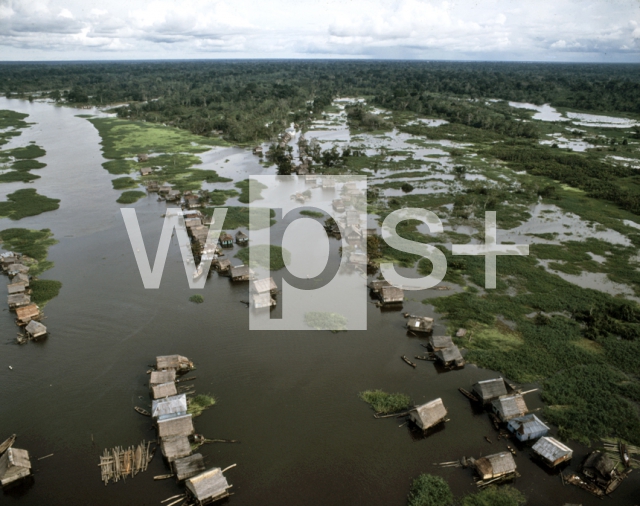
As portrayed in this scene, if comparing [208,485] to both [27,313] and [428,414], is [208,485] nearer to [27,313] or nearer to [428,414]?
[428,414]

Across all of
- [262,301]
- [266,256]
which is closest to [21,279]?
[262,301]

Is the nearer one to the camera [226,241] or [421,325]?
[421,325]

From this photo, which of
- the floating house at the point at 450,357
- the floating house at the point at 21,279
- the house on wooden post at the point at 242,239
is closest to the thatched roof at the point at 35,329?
the floating house at the point at 21,279

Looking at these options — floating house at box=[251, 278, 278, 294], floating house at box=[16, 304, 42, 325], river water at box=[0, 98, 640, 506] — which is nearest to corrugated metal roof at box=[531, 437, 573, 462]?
river water at box=[0, 98, 640, 506]

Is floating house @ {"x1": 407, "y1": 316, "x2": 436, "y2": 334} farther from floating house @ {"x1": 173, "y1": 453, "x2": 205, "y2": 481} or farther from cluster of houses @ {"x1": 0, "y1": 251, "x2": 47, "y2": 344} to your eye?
cluster of houses @ {"x1": 0, "y1": 251, "x2": 47, "y2": 344}

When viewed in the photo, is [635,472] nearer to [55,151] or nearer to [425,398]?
[425,398]
